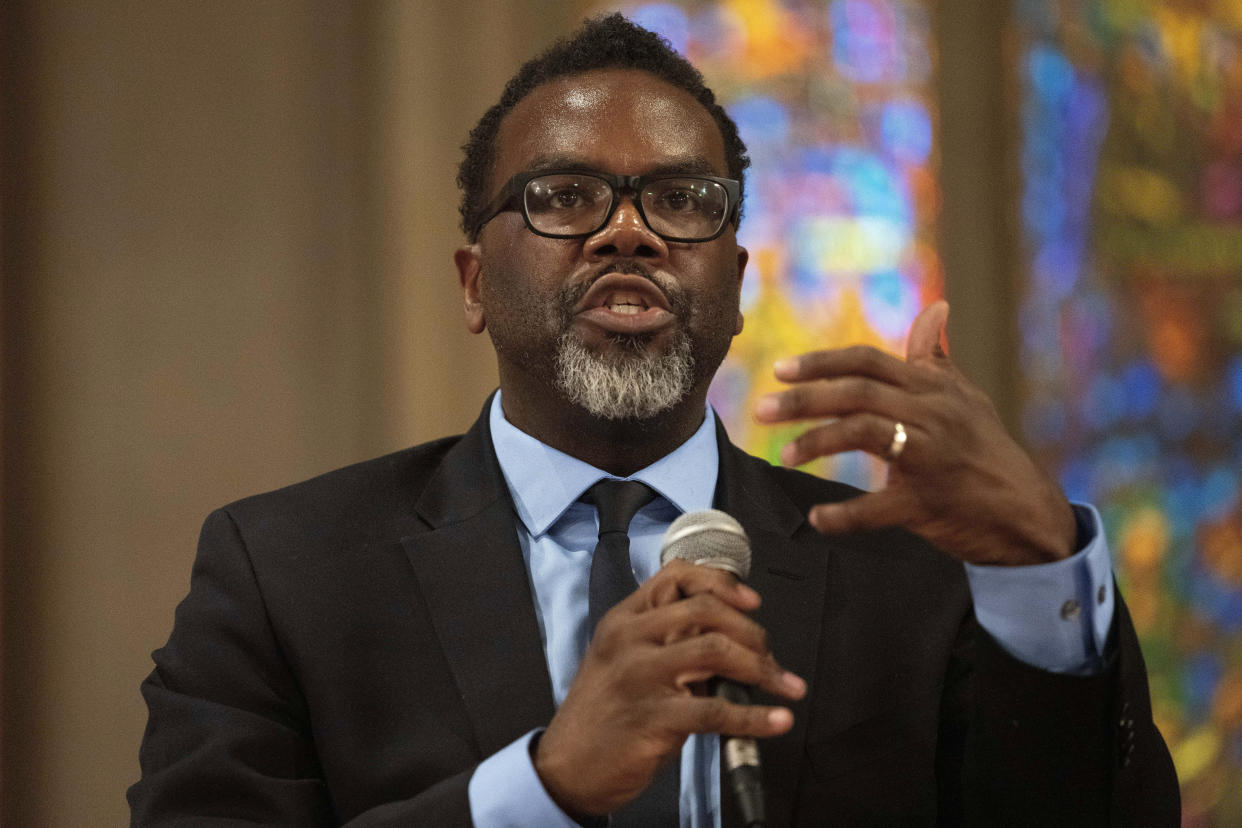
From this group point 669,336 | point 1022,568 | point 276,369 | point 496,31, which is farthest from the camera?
point 496,31

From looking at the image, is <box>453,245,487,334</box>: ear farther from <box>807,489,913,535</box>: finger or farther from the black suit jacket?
<box>807,489,913,535</box>: finger

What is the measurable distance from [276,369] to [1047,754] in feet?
6.89

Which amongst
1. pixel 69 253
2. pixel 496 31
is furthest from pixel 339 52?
pixel 69 253

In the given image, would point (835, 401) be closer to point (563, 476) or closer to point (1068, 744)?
point (1068, 744)

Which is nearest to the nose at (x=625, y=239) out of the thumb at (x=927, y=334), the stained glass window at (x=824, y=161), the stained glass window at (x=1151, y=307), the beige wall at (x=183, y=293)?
the thumb at (x=927, y=334)

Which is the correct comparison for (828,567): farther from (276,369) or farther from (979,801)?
(276,369)

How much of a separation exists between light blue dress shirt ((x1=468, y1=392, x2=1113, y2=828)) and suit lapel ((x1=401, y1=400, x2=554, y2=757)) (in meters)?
0.04

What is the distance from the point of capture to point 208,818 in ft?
4.86

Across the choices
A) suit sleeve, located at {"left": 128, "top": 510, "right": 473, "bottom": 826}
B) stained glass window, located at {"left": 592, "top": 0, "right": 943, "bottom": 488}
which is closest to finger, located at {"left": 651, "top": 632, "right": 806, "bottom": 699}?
suit sleeve, located at {"left": 128, "top": 510, "right": 473, "bottom": 826}

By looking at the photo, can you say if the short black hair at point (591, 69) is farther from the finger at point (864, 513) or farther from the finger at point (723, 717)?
the finger at point (723, 717)

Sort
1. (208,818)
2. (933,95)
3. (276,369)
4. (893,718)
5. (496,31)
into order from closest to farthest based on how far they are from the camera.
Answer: (208,818) < (893,718) < (276,369) < (496,31) < (933,95)

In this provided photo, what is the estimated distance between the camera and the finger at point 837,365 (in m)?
1.17

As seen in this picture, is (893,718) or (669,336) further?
(669,336)

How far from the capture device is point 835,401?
1158mm
